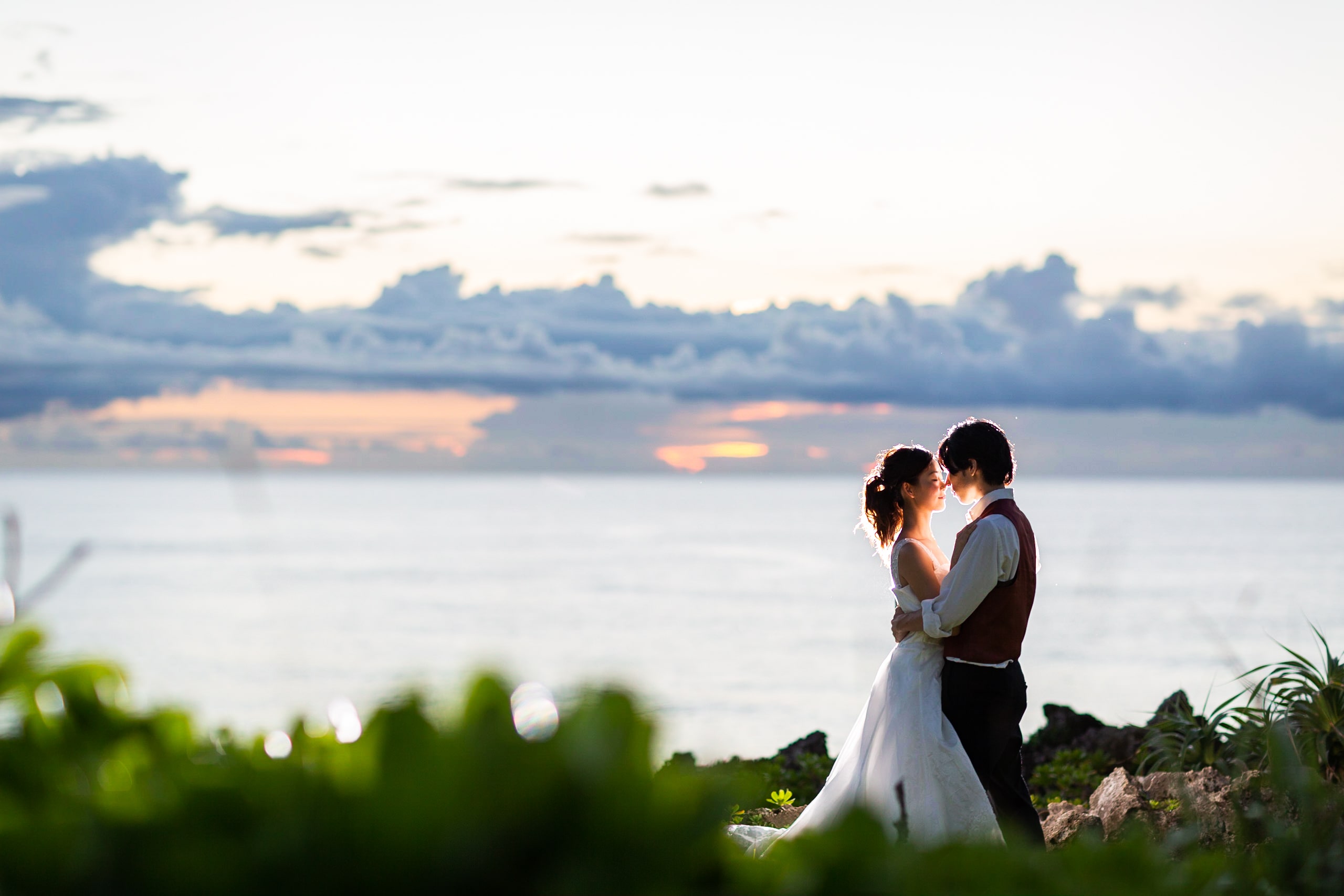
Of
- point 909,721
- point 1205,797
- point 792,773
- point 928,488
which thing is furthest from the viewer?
point 792,773

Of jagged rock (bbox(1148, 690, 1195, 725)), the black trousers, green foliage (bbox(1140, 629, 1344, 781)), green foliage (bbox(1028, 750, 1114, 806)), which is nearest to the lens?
the black trousers

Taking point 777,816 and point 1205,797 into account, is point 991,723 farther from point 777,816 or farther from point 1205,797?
point 777,816

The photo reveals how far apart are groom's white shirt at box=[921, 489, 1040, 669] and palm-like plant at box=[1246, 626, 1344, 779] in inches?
73.5

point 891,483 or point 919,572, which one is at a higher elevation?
point 891,483

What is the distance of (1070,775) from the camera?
27.4 feet

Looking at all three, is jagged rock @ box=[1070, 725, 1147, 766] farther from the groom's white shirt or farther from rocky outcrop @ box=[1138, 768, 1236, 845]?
the groom's white shirt

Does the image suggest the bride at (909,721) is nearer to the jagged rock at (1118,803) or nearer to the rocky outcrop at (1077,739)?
the jagged rock at (1118,803)

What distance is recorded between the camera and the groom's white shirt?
5.66 m

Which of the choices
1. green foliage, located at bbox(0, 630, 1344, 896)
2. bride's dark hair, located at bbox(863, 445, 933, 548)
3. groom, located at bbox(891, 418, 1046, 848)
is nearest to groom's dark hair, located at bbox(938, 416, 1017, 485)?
groom, located at bbox(891, 418, 1046, 848)

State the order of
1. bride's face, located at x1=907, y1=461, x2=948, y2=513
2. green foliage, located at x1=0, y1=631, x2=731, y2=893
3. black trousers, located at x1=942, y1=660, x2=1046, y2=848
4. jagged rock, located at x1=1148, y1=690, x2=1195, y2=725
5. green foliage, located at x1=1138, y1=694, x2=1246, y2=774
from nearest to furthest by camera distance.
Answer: green foliage, located at x1=0, y1=631, x2=731, y2=893 < black trousers, located at x1=942, y1=660, x2=1046, y2=848 < bride's face, located at x1=907, y1=461, x2=948, y2=513 < green foliage, located at x1=1138, y1=694, x2=1246, y2=774 < jagged rock, located at x1=1148, y1=690, x2=1195, y2=725

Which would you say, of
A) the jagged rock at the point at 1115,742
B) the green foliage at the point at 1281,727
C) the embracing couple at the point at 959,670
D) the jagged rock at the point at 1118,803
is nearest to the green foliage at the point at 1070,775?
the jagged rock at the point at 1115,742

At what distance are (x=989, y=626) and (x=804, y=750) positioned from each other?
11.9 ft

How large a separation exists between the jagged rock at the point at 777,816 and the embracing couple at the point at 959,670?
0.62m

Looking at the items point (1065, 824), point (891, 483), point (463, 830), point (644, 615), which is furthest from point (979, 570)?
point (644, 615)
